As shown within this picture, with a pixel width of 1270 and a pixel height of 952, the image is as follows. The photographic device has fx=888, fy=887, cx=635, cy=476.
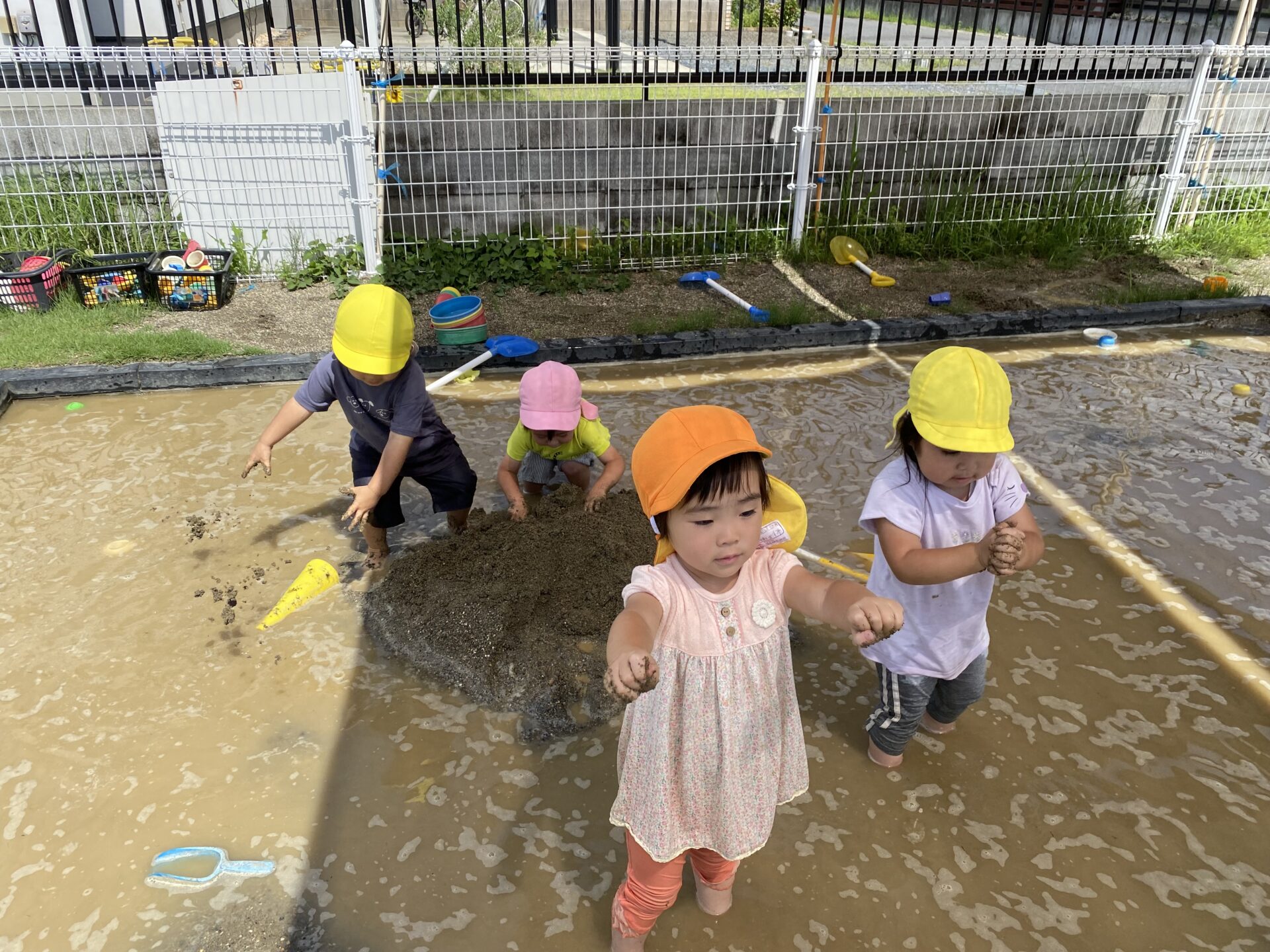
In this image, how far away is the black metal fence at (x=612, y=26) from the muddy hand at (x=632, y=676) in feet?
17.4

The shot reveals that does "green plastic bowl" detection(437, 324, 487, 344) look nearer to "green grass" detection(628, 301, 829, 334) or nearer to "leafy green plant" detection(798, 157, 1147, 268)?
"green grass" detection(628, 301, 829, 334)

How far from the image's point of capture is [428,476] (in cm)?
349

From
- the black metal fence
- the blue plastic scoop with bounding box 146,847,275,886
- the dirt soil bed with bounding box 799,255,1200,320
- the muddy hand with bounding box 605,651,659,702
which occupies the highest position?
the black metal fence

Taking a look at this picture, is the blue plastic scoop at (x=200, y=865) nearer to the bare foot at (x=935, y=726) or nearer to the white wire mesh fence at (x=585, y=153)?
the bare foot at (x=935, y=726)

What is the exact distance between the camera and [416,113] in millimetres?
6633

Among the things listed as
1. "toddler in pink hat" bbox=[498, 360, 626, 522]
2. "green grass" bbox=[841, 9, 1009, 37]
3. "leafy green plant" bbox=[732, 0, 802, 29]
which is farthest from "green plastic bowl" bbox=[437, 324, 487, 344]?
"green grass" bbox=[841, 9, 1009, 37]

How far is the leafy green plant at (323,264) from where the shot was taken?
6477 mm

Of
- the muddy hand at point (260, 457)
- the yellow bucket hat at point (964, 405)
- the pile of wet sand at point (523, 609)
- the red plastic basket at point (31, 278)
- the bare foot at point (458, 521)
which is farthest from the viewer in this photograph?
the red plastic basket at point (31, 278)

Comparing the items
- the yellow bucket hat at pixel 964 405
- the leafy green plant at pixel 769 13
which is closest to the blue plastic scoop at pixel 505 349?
the yellow bucket hat at pixel 964 405

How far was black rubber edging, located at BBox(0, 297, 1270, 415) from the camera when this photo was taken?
193 inches

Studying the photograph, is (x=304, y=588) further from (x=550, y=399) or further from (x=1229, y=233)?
(x=1229, y=233)

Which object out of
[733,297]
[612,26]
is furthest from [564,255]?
[612,26]

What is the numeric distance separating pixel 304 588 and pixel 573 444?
1.18m

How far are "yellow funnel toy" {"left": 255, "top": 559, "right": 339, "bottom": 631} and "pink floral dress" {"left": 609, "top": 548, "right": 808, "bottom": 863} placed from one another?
189cm
